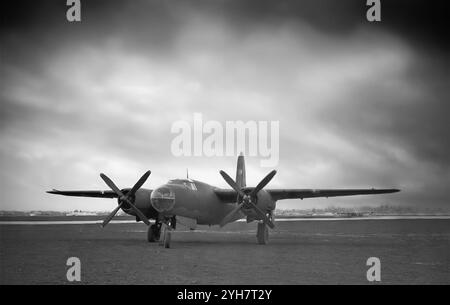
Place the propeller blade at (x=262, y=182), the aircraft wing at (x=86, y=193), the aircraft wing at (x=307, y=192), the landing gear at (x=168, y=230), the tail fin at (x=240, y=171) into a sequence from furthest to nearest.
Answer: the tail fin at (x=240, y=171) → the aircraft wing at (x=86, y=193) → the aircraft wing at (x=307, y=192) → the propeller blade at (x=262, y=182) → the landing gear at (x=168, y=230)

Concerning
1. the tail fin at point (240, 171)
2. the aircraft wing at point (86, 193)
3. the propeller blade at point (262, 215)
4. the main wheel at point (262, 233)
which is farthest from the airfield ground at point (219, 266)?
the tail fin at point (240, 171)

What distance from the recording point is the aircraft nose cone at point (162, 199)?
24.5 meters

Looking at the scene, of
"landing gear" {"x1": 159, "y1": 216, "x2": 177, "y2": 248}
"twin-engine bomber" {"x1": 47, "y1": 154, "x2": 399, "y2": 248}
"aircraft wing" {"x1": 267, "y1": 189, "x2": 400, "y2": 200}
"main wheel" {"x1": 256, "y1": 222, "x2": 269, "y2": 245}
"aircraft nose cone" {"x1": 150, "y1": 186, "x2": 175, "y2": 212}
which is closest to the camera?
"landing gear" {"x1": 159, "y1": 216, "x2": 177, "y2": 248}

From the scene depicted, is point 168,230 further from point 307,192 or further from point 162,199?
point 307,192

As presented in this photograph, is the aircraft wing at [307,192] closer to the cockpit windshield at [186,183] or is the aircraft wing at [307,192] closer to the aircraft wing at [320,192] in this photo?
the aircraft wing at [320,192]

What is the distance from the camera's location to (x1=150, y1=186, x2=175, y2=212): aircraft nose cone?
24.5m

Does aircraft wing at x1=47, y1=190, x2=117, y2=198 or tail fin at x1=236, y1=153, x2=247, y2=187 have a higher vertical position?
tail fin at x1=236, y1=153, x2=247, y2=187

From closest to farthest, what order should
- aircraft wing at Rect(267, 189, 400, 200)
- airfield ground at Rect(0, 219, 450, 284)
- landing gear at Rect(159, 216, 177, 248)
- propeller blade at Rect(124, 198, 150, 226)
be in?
airfield ground at Rect(0, 219, 450, 284), landing gear at Rect(159, 216, 177, 248), propeller blade at Rect(124, 198, 150, 226), aircraft wing at Rect(267, 189, 400, 200)

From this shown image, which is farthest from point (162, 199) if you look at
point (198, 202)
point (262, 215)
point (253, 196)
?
point (262, 215)

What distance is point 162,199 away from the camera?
24.6 meters

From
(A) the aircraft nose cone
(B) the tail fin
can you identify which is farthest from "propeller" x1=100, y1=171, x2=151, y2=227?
(B) the tail fin

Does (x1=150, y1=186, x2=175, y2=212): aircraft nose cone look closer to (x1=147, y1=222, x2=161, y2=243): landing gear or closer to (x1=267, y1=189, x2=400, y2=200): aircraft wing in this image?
(x1=147, y1=222, x2=161, y2=243): landing gear

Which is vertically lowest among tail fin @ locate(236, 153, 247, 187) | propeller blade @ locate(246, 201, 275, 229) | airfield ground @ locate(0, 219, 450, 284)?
airfield ground @ locate(0, 219, 450, 284)
